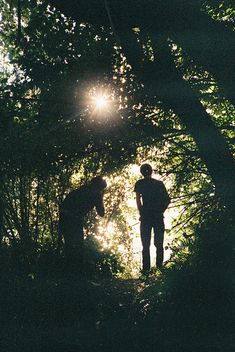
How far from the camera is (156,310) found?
122 inches

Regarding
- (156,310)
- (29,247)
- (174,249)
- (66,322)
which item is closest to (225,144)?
(174,249)

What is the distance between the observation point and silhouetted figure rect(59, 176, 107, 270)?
5.50 metres

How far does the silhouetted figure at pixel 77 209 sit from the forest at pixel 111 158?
0.23 metres

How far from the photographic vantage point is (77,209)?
18.7ft

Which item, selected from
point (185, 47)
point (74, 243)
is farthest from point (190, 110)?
point (74, 243)

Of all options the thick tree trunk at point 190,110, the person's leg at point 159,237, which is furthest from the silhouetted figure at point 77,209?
the thick tree trunk at point 190,110

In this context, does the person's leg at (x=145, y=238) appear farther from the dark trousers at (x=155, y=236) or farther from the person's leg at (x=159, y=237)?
the person's leg at (x=159, y=237)

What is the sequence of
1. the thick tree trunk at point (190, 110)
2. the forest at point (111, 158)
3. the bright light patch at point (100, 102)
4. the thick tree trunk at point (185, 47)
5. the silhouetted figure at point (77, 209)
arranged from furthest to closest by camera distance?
1. the silhouetted figure at point (77, 209)
2. the bright light patch at point (100, 102)
3. the thick tree trunk at point (190, 110)
4. the thick tree trunk at point (185, 47)
5. the forest at point (111, 158)

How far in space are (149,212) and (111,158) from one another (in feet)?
4.62

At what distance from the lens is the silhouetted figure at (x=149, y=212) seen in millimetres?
5863

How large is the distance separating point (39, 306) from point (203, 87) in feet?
11.3

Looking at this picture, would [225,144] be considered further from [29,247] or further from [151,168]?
[29,247]

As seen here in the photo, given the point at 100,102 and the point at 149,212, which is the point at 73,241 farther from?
the point at 100,102

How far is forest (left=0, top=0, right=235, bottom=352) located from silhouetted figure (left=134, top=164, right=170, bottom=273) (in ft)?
1.33
